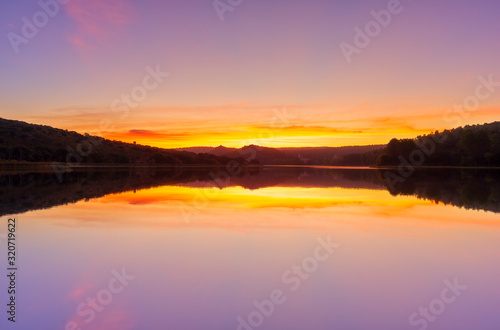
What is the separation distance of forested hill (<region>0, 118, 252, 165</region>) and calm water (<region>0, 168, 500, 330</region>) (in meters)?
68.1

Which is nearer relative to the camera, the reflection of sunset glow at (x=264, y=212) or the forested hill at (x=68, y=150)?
the reflection of sunset glow at (x=264, y=212)

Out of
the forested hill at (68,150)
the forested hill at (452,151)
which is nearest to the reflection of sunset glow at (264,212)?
the forested hill at (68,150)

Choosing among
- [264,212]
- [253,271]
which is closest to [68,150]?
[264,212]

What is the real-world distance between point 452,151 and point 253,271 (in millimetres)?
114439

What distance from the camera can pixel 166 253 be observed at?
7.93 metres

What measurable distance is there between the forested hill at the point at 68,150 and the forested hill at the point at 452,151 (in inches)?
1714

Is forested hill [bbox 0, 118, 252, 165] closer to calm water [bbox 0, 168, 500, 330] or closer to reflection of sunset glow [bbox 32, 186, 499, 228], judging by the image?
reflection of sunset glow [bbox 32, 186, 499, 228]

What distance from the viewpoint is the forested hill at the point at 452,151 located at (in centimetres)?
9375

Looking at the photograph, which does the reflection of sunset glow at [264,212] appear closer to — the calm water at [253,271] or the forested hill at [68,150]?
the calm water at [253,271]

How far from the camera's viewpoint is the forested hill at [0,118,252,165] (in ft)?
244

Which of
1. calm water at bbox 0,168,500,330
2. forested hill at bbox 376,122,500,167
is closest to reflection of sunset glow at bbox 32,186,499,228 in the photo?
calm water at bbox 0,168,500,330

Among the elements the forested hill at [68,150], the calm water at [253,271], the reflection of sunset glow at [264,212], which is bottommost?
the calm water at [253,271]

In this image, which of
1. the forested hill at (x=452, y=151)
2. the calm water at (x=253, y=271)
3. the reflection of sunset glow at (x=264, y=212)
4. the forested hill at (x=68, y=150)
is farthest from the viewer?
the forested hill at (x=452, y=151)

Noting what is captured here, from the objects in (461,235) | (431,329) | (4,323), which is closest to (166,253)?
(4,323)
